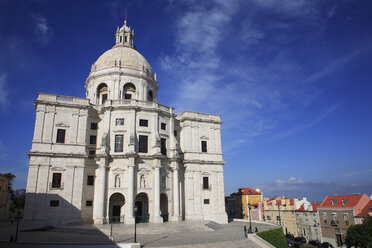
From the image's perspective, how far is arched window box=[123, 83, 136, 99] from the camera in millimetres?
40491

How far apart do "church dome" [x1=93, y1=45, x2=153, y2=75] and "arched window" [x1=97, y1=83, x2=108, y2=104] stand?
2849 mm

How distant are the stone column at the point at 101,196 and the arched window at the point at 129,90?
1192 cm

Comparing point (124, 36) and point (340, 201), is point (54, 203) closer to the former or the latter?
point (124, 36)

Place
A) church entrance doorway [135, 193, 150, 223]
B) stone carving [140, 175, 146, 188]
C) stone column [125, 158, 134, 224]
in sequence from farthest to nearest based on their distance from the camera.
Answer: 1. church entrance doorway [135, 193, 150, 223]
2. stone carving [140, 175, 146, 188]
3. stone column [125, 158, 134, 224]

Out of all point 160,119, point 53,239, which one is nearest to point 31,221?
point 53,239

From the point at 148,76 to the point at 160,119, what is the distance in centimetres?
923

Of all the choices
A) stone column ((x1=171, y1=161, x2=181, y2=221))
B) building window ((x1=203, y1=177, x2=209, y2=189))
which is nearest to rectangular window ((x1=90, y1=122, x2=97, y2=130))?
stone column ((x1=171, y1=161, x2=181, y2=221))

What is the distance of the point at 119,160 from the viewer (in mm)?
33000

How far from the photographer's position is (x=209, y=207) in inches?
1452

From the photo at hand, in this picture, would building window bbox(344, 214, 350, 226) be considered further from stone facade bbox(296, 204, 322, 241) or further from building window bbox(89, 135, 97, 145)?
building window bbox(89, 135, 97, 145)

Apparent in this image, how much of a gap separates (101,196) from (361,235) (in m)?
31.7

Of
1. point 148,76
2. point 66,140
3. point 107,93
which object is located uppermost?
point 148,76

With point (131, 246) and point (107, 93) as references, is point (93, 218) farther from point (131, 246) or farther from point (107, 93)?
point (107, 93)

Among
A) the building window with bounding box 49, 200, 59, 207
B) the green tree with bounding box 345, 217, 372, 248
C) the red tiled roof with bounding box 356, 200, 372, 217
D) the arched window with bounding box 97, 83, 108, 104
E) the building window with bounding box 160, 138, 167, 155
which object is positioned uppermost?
the arched window with bounding box 97, 83, 108, 104
